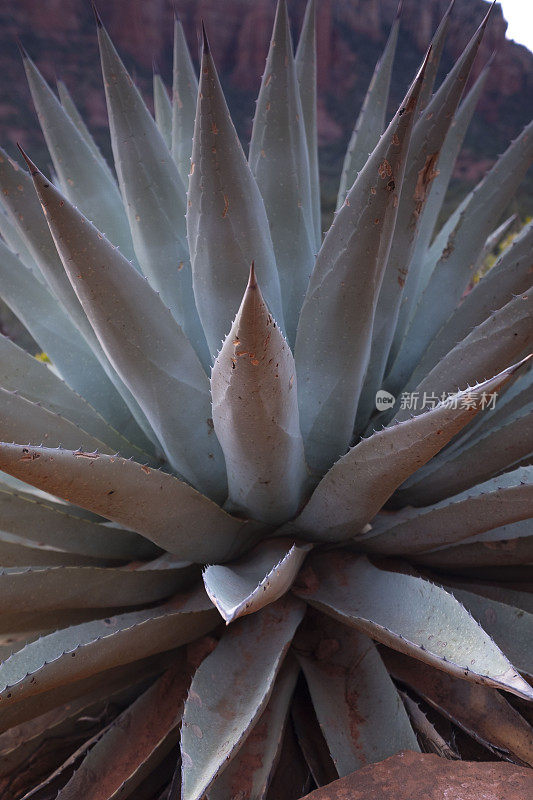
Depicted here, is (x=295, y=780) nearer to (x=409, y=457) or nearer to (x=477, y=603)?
(x=477, y=603)

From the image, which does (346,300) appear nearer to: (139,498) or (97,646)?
(139,498)

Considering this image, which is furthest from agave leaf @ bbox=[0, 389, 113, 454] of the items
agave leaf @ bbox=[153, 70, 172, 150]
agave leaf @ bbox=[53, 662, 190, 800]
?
agave leaf @ bbox=[153, 70, 172, 150]

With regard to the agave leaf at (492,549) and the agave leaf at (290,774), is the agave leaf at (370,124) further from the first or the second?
the agave leaf at (290,774)

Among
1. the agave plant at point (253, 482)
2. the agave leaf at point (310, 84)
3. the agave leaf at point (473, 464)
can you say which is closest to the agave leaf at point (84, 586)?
the agave plant at point (253, 482)

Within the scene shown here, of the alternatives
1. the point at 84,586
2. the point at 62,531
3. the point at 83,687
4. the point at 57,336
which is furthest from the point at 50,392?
the point at 83,687

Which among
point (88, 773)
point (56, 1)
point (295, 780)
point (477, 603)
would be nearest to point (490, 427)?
point (477, 603)
